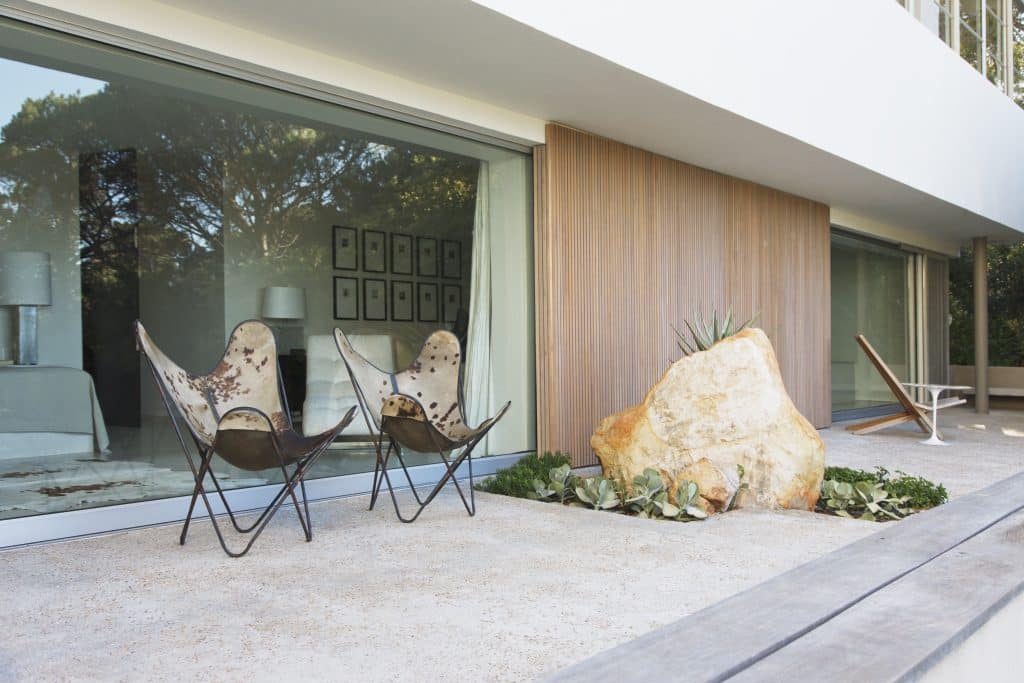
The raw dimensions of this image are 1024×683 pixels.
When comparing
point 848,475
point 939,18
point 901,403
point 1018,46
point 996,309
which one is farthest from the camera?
point 996,309

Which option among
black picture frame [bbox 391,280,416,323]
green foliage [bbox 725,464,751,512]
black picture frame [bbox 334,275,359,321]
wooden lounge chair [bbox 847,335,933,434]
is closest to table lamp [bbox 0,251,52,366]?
black picture frame [bbox 334,275,359,321]

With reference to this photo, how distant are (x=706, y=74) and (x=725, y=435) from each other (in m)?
2.22

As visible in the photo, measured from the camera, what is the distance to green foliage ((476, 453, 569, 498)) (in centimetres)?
478

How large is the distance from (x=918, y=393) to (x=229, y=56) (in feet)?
34.9

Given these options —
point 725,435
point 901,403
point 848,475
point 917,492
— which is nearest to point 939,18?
point 901,403

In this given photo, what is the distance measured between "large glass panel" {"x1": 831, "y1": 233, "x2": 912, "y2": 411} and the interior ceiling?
2.75 metres

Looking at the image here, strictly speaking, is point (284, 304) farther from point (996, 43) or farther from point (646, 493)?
point (996, 43)

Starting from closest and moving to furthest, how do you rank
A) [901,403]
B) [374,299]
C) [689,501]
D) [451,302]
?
[689,501] < [374,299] < [451,302] < [901,403]

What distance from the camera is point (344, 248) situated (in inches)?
186

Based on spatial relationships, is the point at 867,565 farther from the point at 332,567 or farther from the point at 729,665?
the point at 332,567

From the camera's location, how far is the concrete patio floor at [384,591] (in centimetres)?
218

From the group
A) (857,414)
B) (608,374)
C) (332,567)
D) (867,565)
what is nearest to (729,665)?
(867,565)

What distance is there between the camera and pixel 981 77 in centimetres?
920

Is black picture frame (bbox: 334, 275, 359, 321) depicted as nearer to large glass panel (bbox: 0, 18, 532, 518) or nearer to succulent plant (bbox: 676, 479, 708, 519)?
large glass panel (bbox: 0, 18, 532, 518)
